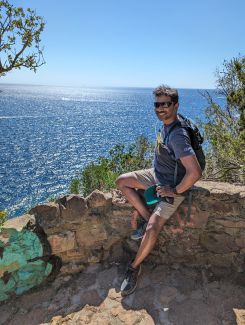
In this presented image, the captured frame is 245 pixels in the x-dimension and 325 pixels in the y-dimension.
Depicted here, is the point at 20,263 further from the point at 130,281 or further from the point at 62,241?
the point at 130,281

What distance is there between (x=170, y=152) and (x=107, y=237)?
5.10ft

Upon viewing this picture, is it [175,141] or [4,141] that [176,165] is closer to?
[175,141]

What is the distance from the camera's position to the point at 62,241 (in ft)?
14.3

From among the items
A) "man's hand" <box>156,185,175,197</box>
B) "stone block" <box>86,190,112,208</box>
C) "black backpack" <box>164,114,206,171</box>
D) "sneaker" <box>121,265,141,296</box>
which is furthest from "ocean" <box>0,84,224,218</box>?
"sneaker" <box>121,265,141,296</box>

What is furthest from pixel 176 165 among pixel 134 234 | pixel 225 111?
pixel 225 111

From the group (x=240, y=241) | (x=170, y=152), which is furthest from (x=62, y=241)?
(x=240, y=241)

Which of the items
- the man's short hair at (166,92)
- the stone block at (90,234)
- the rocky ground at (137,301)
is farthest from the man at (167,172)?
the stone block at (90,234)

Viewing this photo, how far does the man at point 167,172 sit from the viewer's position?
12.6 feet

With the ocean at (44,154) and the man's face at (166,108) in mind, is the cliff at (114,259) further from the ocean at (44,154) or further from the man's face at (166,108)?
the ocean at (44,154)

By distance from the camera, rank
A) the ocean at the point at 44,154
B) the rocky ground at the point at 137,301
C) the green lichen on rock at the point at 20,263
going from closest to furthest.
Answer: the rocky ground at the point at 137,301 → the green lichen on rock at the point at 20,263 → the ocean at the point at 44,154

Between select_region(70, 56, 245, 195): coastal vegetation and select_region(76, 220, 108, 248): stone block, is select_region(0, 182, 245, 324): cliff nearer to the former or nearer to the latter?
select_region(76, 220, 108, 248): stone block

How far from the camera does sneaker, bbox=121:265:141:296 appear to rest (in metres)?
3.99

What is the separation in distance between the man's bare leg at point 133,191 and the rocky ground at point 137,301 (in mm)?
821

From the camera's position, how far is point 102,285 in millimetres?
4203
